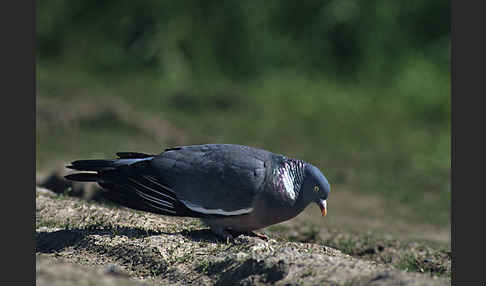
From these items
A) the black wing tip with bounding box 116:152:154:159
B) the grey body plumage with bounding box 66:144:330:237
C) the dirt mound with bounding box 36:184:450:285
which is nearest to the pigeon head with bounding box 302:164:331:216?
the grey body plumage with bounding box 66:144:330:237

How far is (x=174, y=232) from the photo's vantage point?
4.34 m

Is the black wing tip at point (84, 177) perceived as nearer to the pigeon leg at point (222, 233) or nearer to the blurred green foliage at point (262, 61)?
the pigeon leg at point (222, 233)

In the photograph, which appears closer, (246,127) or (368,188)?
(368,188)

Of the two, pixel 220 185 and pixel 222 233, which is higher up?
pixel 220 185

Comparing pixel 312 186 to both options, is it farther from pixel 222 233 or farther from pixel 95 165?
pixel 95 165

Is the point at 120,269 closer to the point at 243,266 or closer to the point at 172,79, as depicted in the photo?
the point at 243,266

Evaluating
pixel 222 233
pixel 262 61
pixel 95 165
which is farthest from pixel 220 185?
pixel 262 61

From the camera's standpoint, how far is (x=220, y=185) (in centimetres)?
402

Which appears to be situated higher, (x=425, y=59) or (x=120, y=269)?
(x=425, y=59)

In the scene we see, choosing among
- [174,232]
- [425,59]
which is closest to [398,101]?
[425,59]

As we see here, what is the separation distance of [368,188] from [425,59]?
3762 mm

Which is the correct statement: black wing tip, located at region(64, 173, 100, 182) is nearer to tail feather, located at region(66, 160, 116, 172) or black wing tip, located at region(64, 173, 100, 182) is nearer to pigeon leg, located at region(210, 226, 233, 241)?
tail feather, located at region(66, 160, 116, 172)

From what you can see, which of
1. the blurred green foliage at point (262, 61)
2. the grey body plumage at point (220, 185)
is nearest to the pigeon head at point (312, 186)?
the grey body plumage at point (220, 185)

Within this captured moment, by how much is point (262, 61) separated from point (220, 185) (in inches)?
277
